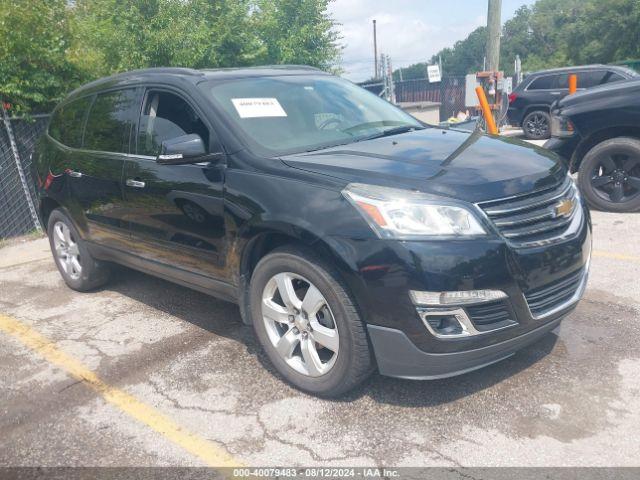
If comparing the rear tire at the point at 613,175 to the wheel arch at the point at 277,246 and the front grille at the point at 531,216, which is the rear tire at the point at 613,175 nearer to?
the front grille at the point at 531,216

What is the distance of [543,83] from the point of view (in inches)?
571

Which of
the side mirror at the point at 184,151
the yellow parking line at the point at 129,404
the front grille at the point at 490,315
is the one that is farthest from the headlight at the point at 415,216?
the yellow parking line at the point at 129,404

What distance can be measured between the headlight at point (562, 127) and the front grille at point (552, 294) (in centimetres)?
375

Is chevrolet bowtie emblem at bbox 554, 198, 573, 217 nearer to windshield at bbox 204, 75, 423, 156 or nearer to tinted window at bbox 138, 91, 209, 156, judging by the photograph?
windshield at bbox 204, 75, 423, 156

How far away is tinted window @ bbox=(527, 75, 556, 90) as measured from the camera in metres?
14.3

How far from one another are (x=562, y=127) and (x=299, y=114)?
389cm

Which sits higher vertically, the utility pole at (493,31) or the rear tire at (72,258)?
the utility pole at (493,31)

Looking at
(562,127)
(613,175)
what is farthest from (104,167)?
(613,175)

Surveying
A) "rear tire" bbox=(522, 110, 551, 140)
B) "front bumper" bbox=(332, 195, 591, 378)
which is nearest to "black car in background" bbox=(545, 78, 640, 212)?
"front bumper" bbox=(332, 195, 591, 378)

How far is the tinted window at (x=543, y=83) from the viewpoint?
14328mm

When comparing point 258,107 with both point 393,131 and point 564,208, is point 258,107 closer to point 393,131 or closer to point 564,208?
point 393,131

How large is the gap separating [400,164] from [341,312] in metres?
0.84

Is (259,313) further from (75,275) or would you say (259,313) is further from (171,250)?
(75,275)

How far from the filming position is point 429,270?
2.55m
